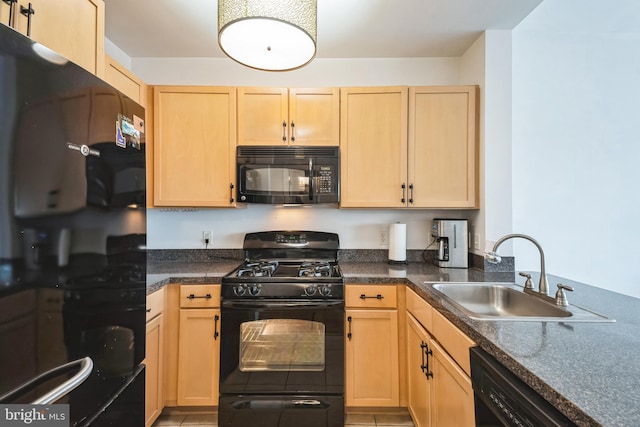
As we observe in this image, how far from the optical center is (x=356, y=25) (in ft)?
6.51

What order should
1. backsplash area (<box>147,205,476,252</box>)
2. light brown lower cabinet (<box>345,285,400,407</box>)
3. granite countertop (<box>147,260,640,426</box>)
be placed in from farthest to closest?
backsplash area (<box>147,205,476,252</box>), light brown lower cabinet (<box>345,285,400,407</box>), granite countertop (<box>147,260,640,426</box>)

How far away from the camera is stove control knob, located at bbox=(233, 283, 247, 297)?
1.82 metres

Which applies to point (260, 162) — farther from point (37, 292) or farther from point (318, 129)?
point (37, 292)

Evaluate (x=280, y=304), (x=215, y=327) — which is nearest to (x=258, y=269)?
(x=280, y=304)

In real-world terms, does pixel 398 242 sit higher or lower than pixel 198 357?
higher

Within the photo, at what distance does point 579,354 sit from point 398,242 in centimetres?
145

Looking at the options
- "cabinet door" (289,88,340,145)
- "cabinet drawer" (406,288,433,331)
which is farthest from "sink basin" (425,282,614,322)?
→ "cabinet door" (289,88,340,145)

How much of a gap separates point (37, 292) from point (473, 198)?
231 cm

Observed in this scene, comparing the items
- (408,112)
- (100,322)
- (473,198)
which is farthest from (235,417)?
(408,112)

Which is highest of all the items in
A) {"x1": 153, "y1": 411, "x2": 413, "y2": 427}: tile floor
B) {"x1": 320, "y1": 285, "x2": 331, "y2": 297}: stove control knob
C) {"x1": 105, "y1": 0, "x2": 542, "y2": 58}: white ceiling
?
{"x1": 105, "y1": 0, "x2": 542, "y2": 58}: white ceiling

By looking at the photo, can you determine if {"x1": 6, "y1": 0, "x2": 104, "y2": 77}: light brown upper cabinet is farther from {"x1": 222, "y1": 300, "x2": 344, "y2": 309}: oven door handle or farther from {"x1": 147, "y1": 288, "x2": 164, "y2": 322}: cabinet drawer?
{"x1": 222, "y1": 300, "x2": 344, "y2": 309}: oven door handle

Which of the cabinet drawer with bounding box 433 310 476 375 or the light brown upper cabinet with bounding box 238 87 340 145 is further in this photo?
the light brown upper cabinet with bounding box 238 87 340 145

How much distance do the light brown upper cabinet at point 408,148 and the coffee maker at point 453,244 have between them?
153 mm

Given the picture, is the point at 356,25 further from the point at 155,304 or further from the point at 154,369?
the point at 154,369
